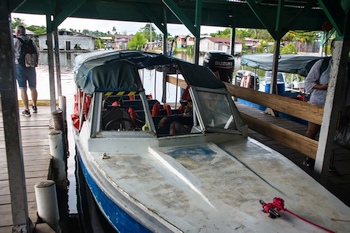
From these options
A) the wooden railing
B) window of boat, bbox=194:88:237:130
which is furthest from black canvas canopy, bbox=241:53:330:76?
window of boat, bbox=194:88:237:130

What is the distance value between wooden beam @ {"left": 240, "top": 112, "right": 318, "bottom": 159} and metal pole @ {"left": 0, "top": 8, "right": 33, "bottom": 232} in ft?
9.96

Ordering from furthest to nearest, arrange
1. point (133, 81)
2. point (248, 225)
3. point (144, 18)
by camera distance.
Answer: point (144, 18) → point (133, 81) → point (248, 225)

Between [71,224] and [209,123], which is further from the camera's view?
[71,224]

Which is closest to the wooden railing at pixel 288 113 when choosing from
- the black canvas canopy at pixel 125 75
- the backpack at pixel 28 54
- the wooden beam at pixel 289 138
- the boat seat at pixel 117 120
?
the wooden beam at pixel 289 138

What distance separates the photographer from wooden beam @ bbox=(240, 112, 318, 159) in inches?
142

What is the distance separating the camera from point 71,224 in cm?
464

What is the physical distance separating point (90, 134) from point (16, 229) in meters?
1.12

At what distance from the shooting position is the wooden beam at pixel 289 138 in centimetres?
362

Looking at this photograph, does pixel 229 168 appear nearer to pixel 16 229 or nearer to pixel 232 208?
pixel 232 208

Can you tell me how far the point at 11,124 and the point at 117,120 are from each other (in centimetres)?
133

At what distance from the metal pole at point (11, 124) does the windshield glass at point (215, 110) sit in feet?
6.56

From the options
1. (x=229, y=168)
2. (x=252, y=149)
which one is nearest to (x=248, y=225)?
(x=229, y=168)

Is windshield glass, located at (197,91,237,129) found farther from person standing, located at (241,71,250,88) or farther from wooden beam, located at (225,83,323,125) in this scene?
person standing, located at (241,71,250,88)

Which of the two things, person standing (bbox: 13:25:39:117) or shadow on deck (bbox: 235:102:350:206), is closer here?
shadow on deck (bbox: 235:102:350:206)
